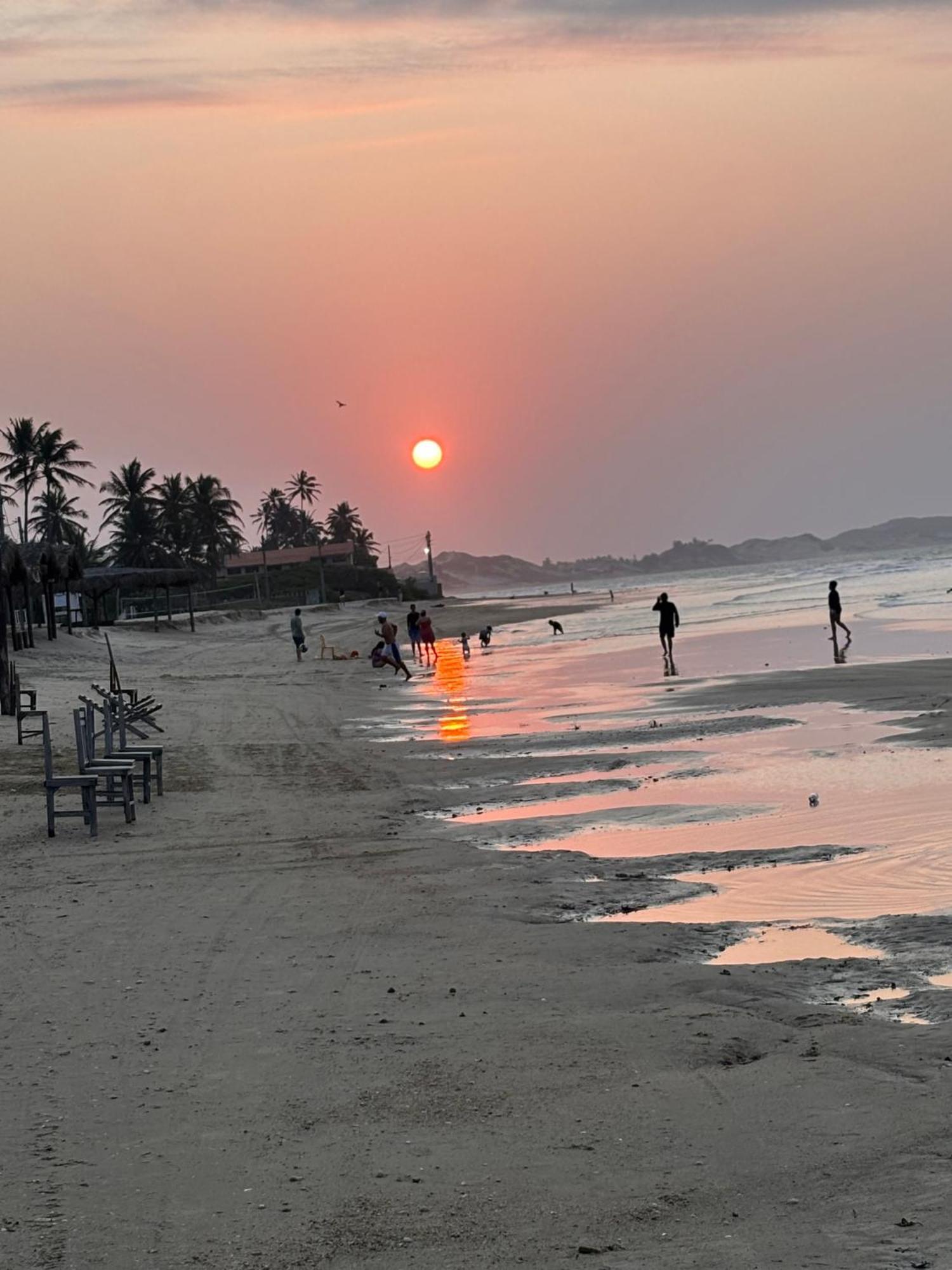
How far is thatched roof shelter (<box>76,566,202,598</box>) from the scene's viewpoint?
56844 mm

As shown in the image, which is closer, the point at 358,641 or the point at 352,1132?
the point at 352,1132

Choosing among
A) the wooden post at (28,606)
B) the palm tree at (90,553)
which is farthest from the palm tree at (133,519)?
the wooden post at (28,606)

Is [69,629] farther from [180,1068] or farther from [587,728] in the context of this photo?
[180,1068]

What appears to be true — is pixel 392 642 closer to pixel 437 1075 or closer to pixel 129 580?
pixel 129 580

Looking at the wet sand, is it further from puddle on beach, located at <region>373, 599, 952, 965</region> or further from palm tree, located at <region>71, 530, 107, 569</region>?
palm tree, located at <region>71, 530, 107, 569</region>

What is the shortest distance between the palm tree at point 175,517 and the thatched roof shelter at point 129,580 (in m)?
36.8

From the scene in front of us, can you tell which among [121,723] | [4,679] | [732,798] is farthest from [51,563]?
[732,798]

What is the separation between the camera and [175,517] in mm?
98375

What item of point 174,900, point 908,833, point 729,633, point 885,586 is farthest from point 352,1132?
point 885,586

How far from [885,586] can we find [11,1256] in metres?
76.8

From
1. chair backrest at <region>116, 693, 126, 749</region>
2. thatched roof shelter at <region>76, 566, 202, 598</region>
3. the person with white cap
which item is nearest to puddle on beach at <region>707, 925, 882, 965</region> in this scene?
chair backrest at <region>116, 693, 126, 749</region>

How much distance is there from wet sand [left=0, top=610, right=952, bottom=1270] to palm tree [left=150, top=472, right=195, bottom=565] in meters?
88.6

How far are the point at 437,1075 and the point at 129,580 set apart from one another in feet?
177

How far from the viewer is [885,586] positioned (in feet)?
254
